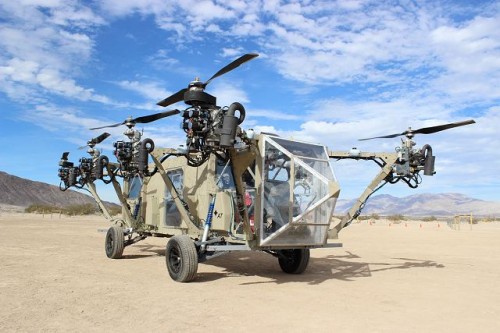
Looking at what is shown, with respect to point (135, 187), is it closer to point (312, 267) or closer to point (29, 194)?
point (312, 267)

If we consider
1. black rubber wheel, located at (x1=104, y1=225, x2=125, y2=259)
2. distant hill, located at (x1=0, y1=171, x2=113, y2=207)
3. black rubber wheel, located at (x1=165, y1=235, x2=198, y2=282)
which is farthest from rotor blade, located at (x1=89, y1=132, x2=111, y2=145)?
distant hill, located at (x1=0, y1=171, x2=113, y2=207)

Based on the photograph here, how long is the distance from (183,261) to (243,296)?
1911 mm

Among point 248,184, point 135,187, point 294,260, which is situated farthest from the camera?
point 135,187

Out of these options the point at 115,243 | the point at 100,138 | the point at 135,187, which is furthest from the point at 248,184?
the point at 100,138

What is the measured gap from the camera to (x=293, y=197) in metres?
9.69

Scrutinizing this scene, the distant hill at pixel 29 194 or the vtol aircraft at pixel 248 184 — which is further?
the distant hill at pixel 29 194

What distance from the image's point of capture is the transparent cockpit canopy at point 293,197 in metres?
9.77

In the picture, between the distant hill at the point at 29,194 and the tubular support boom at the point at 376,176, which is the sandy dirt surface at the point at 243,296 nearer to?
the tubular support boom at the point at 376,176

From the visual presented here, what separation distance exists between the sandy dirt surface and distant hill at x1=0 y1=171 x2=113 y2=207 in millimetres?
105266

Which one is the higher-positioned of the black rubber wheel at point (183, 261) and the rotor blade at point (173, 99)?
the rotor blade at point (173, 99)

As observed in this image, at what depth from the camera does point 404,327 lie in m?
6.59

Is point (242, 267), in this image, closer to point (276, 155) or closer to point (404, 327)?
point (276, 155)

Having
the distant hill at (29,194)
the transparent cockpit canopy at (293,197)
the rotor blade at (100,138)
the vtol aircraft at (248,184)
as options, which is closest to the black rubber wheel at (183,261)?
the vtol aircraft at (248,184)

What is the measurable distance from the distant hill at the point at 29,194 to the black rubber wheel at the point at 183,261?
10712 cm
